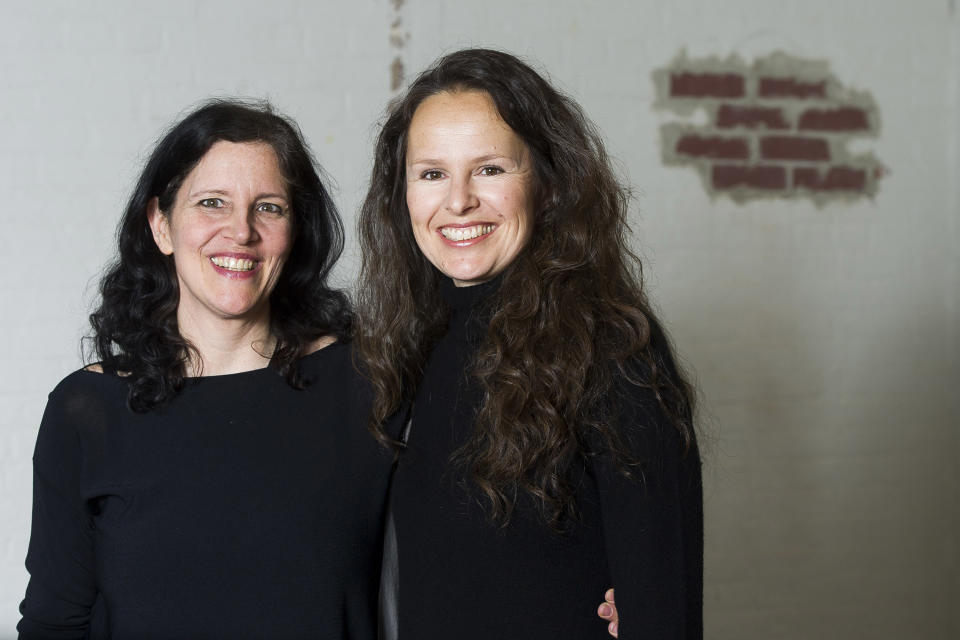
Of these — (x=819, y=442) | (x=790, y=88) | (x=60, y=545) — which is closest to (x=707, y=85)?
(x=790, y=88)

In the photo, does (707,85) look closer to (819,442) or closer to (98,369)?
(819,442)

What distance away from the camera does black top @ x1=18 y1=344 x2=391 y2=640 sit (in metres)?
1.67

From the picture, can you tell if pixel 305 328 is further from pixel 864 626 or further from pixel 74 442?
pixel 864 626

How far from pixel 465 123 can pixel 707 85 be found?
202 cm

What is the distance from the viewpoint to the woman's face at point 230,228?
5.79 ft

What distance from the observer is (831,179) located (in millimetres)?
3395

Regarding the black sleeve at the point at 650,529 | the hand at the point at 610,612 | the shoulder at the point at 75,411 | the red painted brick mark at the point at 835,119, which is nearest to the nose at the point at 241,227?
the shoulder at the point at 75,411

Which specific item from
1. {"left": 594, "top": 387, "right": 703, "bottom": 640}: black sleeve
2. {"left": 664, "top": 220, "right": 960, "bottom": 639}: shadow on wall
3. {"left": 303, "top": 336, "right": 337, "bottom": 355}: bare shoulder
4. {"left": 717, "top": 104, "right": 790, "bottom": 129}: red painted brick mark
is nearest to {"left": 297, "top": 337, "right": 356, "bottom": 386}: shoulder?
{"left": 303, "top": 336, "right": 337, "bottom": 355}: bare shoulder

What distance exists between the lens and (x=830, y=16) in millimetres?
3387

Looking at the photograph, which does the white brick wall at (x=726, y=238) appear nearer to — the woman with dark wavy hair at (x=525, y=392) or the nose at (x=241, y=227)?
the nose at (x=241, y=227)

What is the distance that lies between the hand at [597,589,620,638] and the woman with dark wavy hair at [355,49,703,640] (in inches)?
0.8

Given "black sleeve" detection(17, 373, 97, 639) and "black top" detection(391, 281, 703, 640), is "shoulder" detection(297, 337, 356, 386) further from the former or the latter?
"black sleeve" detection(17, 373, 97, 639)

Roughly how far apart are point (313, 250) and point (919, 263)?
248cm

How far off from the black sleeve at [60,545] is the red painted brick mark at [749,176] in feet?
7.71
